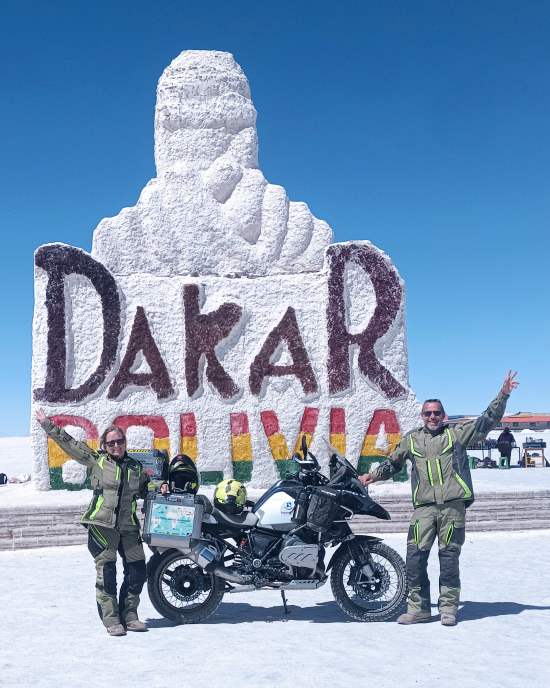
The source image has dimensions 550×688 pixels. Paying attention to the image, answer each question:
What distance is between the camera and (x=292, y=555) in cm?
623

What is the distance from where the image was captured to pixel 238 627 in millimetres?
6109

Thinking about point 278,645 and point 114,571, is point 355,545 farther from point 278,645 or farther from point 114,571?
point 114,571

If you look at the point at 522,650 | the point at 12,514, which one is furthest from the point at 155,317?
the point at 522,650

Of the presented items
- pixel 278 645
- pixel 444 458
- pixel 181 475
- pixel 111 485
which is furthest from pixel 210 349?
pixel 278 645

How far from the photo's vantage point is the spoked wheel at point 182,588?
6.25 m

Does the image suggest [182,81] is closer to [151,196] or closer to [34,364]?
[151,196]

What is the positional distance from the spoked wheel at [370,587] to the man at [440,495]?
116 millimetres

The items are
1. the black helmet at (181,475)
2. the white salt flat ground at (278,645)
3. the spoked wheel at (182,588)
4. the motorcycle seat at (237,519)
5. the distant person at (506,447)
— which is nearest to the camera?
the white salt flat ground at (278,645)

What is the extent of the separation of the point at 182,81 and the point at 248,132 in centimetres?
151

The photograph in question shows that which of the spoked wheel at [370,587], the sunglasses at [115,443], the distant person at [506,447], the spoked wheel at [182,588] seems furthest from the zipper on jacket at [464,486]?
the distant person at [506,447]

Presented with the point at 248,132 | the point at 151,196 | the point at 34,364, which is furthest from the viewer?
the point at 248,132

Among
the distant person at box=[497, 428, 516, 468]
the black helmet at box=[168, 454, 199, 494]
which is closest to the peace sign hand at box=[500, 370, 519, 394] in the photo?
the black helmet at box=[168, 454, 199, 494]

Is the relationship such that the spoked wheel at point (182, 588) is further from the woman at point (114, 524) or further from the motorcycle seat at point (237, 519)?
the motorcycle seat at point (237, 519)

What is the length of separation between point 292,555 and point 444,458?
1450 mm
